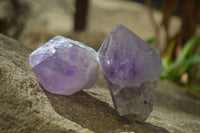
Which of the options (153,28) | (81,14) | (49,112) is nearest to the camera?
(49,112)

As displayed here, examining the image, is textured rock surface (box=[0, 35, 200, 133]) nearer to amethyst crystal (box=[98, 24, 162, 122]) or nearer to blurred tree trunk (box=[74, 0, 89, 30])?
amethyst crystal (box=[98, 24, 162, 122])

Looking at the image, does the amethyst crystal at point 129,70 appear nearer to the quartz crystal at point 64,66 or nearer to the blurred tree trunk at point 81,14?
the quartz crystal at point 64,66

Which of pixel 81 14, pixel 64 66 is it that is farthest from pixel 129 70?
pixel 81 14

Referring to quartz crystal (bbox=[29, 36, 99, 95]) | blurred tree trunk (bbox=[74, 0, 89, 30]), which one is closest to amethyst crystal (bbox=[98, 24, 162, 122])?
quartz crystal (bbox=[29, 36, 99, 95])

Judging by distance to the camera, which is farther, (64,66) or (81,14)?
(81,14)

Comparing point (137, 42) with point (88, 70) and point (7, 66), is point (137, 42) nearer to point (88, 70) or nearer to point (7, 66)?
point (88, 70)

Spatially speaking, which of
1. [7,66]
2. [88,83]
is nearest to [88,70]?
[88,83]

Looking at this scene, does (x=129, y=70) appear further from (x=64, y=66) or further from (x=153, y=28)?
(x=153, y=28)
